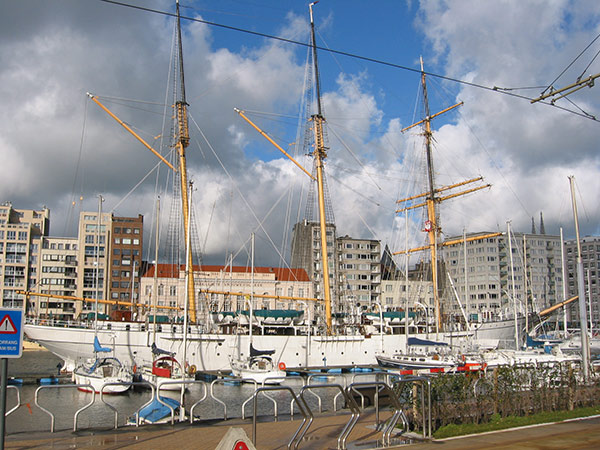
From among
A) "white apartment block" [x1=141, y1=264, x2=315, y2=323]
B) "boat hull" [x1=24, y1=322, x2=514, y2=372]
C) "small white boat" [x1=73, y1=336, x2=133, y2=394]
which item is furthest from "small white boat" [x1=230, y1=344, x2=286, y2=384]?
"white apartment block" [x1=141, y1=264, x2=315, y2=323]

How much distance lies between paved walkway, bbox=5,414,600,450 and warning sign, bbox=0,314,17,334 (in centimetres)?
480

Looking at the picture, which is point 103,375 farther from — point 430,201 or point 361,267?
point 361,267

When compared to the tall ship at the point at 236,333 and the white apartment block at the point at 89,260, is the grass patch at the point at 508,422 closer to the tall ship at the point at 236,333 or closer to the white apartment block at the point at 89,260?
the tall ship at the point at 236,333

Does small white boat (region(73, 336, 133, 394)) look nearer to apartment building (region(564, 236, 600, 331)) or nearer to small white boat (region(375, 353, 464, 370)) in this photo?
small white boat (region(375, 353, 464, 370))

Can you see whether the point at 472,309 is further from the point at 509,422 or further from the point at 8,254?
the point at 509,422

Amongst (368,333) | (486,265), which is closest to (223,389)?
(368,333)

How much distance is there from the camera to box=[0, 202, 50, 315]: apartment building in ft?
369

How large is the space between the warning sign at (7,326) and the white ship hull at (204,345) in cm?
4312

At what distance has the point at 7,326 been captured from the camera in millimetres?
8250

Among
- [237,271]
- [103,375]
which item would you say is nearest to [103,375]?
[103,375]

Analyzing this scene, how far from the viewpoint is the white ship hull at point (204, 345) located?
5091cm

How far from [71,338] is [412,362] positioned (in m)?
31.6

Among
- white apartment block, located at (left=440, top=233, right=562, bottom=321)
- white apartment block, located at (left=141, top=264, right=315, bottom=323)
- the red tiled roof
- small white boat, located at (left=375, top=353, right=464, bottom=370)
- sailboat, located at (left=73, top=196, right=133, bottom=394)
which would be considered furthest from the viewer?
white apartment block, located at (left=440, top=233, right=562, bottom=321)

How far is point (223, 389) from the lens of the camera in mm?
41906
